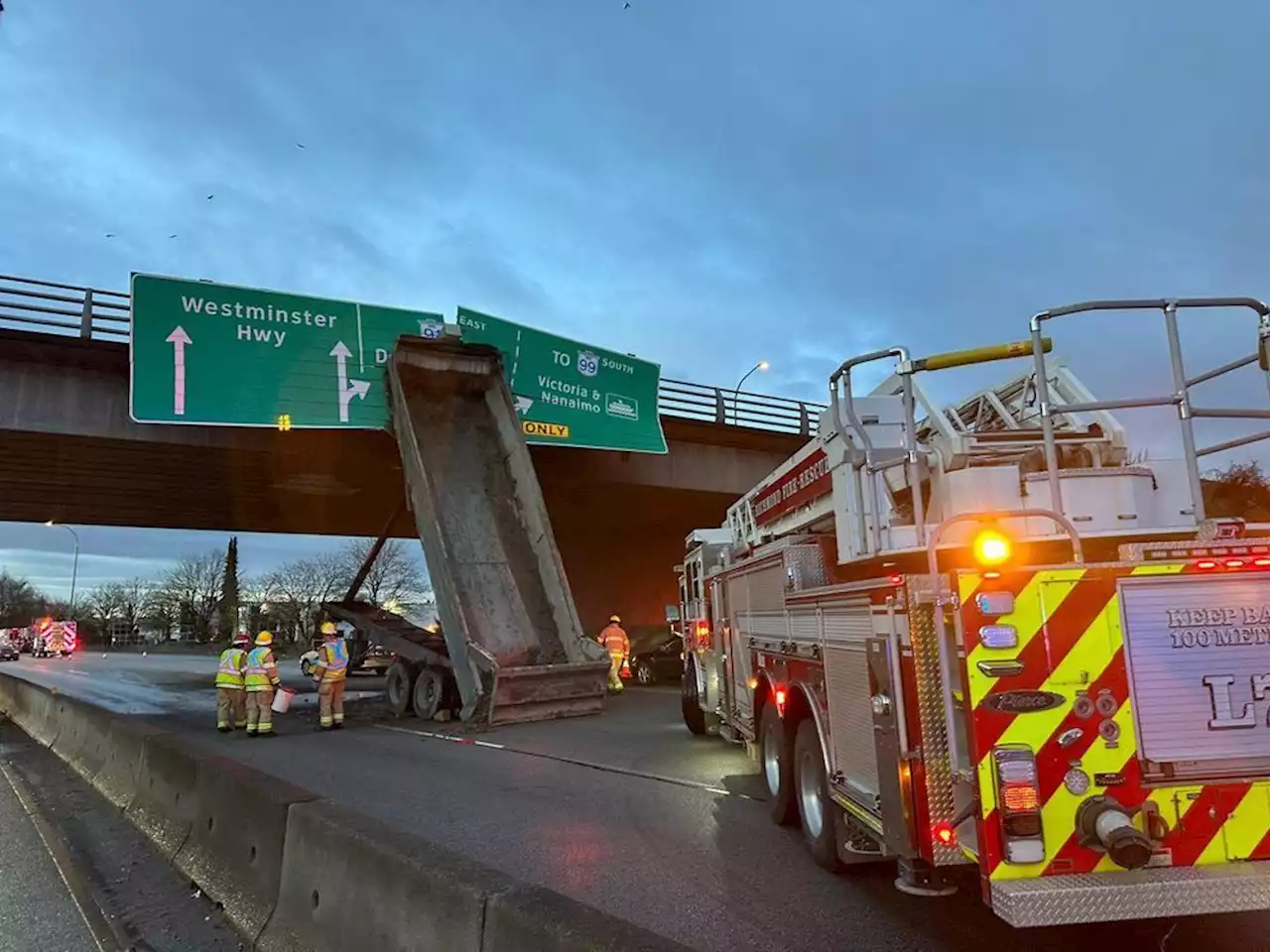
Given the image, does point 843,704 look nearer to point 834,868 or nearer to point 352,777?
point 834,868

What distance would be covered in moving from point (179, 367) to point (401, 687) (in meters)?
6.46

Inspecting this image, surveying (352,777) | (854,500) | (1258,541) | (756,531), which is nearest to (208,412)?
(352,777)

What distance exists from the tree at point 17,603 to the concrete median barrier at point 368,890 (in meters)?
123

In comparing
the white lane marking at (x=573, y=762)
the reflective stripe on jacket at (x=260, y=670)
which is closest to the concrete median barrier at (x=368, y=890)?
the white lane marking at (x=573, y=762)

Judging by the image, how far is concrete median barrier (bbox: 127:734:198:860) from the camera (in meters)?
6.16

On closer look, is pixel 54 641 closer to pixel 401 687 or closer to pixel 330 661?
pixel 401 687

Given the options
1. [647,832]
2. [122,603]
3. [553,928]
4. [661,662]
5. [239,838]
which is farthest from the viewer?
[122,603]

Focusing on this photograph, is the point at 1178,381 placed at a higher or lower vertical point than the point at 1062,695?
higher

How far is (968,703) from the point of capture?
3539 millimetres

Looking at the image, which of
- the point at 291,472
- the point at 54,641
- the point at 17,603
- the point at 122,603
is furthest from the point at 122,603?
the point at 291,472

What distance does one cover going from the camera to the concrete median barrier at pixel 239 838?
4582 millimetres

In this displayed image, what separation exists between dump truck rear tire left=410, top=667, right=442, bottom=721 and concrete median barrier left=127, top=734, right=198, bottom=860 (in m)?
6.32

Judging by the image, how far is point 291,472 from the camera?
20203mm

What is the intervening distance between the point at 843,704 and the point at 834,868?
1.32 metres
